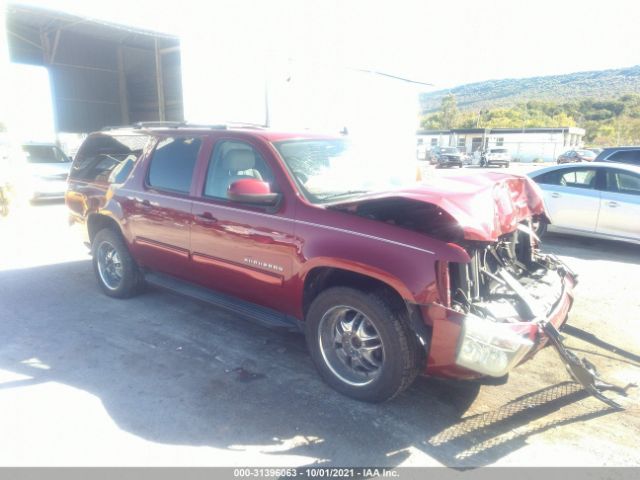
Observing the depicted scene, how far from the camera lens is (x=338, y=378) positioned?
342cm

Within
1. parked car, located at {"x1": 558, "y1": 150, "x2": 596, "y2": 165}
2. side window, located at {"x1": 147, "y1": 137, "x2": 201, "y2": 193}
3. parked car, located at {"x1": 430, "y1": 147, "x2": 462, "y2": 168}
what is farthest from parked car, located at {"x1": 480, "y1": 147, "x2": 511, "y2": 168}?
side window, located at {"x1": 147, "y1": 137, "x2": 201, "y2": 193}

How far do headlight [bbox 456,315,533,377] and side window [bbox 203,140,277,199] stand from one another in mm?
1958

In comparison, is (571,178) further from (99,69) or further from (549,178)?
(99,69)

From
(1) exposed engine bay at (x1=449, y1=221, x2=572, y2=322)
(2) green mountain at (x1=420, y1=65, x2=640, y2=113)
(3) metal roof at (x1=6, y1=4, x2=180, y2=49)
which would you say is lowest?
(1) exposed engine bay at (x1=449, y1=221, x2=572, y2=322)

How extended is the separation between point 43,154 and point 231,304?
1240 cm

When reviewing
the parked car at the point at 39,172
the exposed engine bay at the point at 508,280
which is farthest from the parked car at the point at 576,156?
the exposed engine bay at the point at 508,280

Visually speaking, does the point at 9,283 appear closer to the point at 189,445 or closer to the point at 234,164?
the point at 234,164

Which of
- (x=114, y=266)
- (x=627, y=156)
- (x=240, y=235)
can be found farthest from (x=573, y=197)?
(x=114, y=266)

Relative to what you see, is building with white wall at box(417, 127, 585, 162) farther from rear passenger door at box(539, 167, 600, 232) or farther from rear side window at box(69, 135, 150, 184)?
rear side window at box(69, 135, 150, 184)

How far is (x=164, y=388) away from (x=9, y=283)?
3.76 meters

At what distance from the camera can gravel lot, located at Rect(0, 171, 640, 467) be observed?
283 cm

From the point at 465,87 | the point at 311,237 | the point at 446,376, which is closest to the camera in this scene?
the point at 446,376

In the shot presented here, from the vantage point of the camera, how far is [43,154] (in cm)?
1373

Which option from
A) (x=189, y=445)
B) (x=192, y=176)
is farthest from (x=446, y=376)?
(x=192, y=176)
